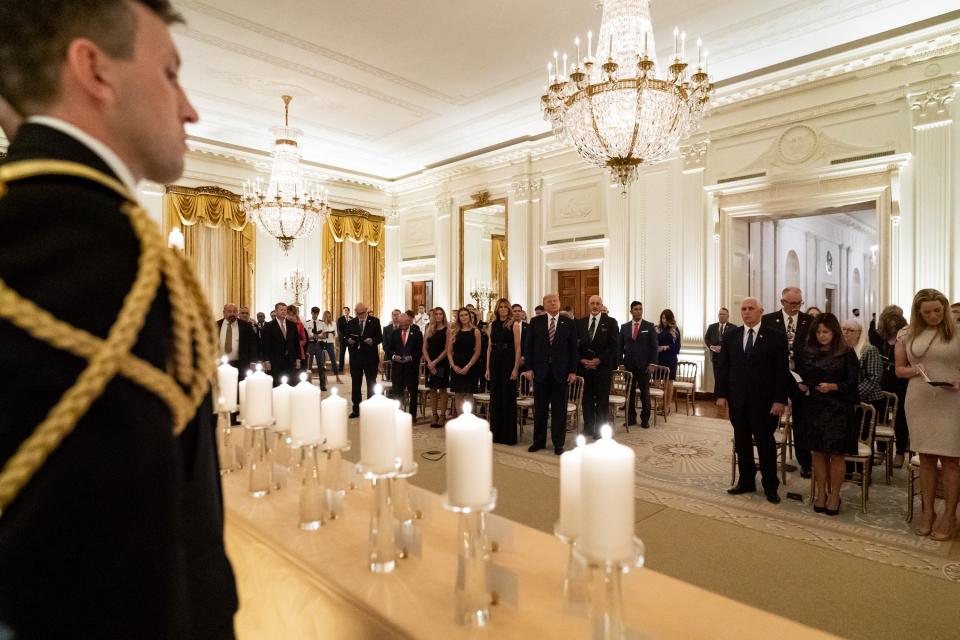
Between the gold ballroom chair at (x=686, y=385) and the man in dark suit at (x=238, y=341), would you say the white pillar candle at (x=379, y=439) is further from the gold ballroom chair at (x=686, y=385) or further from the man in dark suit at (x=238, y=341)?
the gold ballroom chair at (x=686, y=385)

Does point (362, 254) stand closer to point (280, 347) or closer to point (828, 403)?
point (280, 347)

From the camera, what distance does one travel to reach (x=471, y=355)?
21.6 ft

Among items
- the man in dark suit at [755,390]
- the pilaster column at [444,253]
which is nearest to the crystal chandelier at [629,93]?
the man in dark suit at [755,390]

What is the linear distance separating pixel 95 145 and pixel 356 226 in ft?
41.0

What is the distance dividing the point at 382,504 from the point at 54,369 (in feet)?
2.69

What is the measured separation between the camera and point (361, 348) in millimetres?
7082

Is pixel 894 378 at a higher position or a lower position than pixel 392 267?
lower

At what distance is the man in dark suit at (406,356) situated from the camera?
22.9 ft

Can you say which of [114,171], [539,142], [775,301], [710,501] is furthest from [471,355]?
[775,301]

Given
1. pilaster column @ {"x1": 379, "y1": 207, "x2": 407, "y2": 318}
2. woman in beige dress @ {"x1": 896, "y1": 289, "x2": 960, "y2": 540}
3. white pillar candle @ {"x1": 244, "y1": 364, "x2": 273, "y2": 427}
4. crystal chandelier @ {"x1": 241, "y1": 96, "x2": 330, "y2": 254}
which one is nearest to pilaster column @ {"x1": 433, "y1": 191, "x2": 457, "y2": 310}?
pilaster column @ {"x1": 379, "y1": 207, "x2": 407, "y2": 318}

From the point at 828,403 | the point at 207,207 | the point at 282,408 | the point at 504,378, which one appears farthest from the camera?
the point at 207,207

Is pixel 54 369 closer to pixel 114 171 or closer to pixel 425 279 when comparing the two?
pixel 114 171

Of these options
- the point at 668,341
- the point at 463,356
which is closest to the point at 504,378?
the point at 463,356

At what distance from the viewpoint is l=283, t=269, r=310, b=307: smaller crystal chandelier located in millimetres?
11609
